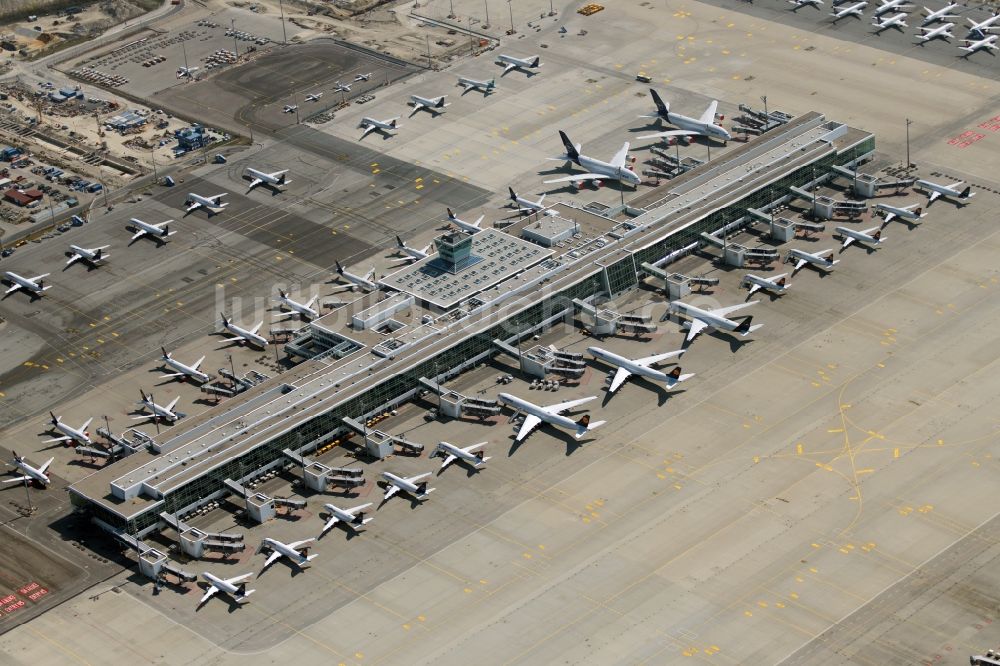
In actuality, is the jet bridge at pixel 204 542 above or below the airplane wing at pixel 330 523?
above

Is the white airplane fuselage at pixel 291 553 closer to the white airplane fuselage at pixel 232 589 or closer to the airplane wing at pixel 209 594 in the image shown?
the white airplane fuselage at pixel 232 589

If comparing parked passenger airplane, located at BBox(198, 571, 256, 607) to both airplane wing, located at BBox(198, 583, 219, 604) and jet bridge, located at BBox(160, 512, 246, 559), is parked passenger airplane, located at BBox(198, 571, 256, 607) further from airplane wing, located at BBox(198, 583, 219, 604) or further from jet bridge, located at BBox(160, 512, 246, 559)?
jet bridge, located at BBox(160, 512, 246, 559)

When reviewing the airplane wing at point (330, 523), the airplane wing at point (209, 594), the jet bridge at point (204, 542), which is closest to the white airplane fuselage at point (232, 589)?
the airplane wing at point (209, 594)

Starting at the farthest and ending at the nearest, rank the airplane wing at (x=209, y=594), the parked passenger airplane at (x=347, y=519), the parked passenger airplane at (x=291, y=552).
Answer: the parked passenger airplane at (x=347, y=519)
the parked passenger airplane at (x=291, y=552)
the airplane wing at (x=209, y=594)

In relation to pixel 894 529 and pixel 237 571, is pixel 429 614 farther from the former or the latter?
pixel 894 529

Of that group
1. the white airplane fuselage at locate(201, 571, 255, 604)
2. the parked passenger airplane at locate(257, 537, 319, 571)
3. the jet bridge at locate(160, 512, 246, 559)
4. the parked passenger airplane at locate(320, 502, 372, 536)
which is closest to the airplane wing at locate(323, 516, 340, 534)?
the parked passenger airplane at locate(320, 502, 372, 536)

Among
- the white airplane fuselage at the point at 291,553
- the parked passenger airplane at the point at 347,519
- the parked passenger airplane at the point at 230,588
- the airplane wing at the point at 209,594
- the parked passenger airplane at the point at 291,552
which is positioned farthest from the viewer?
the parked passenger airplane at the point at 347,519

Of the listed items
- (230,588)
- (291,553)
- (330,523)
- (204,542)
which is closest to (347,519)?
(330,523)

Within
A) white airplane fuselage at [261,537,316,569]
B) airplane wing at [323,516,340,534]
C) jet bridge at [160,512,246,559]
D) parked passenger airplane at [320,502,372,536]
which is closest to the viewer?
white airplane fuselage at [261,537,316,569]

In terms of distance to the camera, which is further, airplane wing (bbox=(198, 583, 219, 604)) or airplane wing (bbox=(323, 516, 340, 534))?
airplane wing (bbox=(323, 516, 340, 534))

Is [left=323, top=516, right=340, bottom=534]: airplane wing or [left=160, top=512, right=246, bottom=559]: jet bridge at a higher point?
[left=160, top=512, right=246, bottom=559]: jet bridge

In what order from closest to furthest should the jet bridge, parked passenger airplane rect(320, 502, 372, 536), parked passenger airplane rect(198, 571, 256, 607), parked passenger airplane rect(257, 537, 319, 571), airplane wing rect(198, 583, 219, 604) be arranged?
parked passenger airplane rect(198, 571, 256, 607), airplane wing rect(198, 583, 219, 604), parked passenger airplane rect(257, 537, 319, 571), the jet bridge, parked passenger airplane rect(320, 502, 372, 536)
